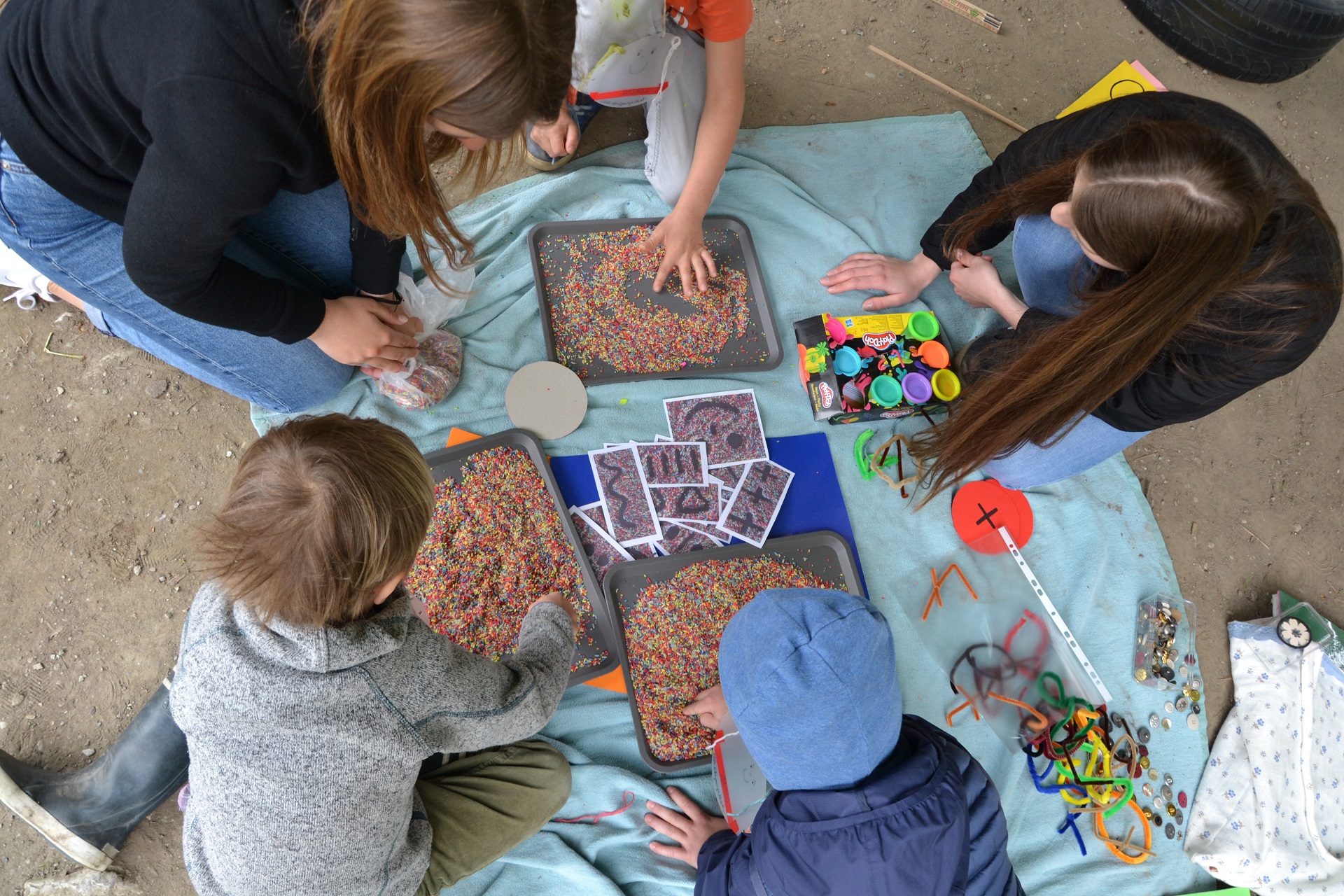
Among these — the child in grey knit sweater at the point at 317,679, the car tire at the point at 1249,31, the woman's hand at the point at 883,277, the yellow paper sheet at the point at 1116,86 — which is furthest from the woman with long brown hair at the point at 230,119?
the car tire at the point at 1249,31

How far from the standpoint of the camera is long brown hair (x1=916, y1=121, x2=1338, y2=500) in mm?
1169

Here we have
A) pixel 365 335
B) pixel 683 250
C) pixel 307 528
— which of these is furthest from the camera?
pixel 683 250

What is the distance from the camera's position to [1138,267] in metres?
1.30

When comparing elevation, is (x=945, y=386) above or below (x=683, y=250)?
below

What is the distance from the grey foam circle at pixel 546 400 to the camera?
1.75 meters

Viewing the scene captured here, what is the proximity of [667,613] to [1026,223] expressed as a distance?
3.95ft

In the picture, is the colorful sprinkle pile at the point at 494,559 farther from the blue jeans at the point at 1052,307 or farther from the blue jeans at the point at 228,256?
the blue jeans at the point at 1052,307

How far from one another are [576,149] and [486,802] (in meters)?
1.64

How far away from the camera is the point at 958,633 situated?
1.76m

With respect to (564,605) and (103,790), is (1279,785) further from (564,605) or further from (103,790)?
(103,790)

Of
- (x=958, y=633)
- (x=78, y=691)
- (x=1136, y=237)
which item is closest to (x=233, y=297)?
(x=78, y=691)

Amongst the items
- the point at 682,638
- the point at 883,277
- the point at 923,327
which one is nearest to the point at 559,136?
the point at 883,277

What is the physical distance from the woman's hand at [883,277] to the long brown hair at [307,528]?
133 centimetres

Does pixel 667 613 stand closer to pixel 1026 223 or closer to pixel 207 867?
pixel 207 867
